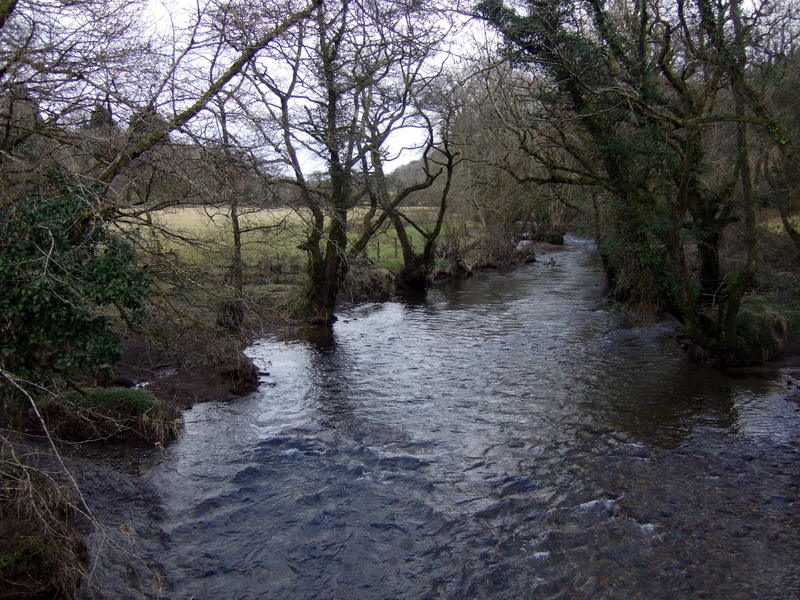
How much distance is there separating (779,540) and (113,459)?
9.69m

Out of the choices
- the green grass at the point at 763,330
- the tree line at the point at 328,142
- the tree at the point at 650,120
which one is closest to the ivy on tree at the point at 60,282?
the tree line at the point at 328,142

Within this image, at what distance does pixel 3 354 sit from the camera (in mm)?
7684

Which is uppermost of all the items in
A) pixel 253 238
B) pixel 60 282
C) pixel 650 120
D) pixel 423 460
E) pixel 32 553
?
pixel 650 120

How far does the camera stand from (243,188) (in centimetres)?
1274

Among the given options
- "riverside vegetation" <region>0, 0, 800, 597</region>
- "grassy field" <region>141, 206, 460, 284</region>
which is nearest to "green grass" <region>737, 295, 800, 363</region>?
"riverside vegetation" <region>0, 0, 800, 597</region>

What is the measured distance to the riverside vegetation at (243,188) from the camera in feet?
25.4

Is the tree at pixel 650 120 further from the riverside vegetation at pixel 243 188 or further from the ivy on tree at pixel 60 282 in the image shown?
the ivy on tree at pixel 60 282

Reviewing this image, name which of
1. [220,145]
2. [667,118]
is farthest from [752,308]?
[220,145]

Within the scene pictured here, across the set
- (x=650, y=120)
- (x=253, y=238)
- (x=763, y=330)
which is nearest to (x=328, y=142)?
(x=253, y=238)

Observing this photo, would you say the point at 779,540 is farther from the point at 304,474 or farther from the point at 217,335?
the point at 217,335

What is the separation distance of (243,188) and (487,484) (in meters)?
7.74

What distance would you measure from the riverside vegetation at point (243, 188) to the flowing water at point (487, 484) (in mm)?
1543

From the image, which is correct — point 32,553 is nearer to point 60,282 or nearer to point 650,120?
point 60,282

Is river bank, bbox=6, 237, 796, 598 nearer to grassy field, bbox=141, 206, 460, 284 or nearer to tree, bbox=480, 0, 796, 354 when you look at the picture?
tree, bbox=480, 0, 796, 354
